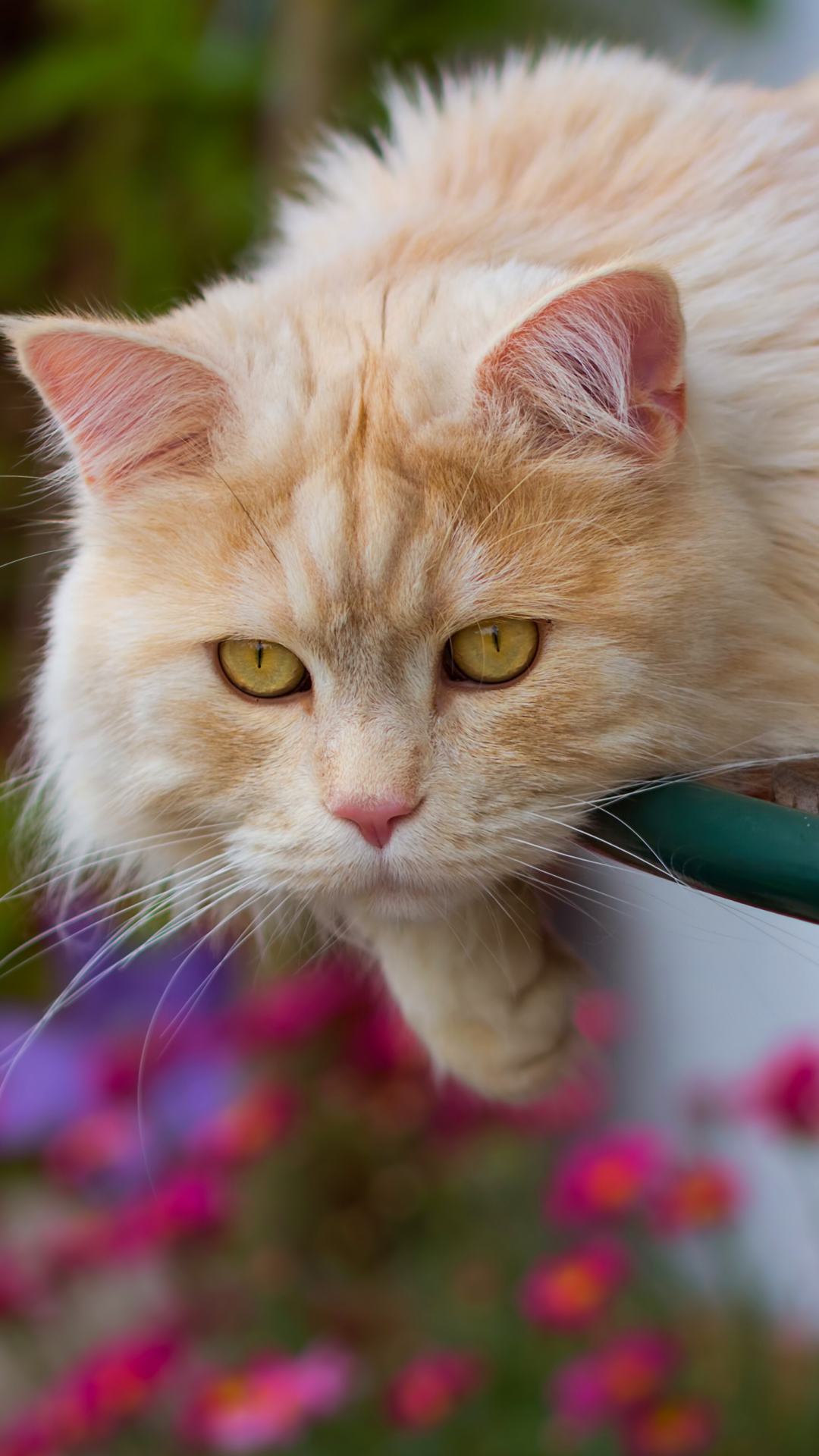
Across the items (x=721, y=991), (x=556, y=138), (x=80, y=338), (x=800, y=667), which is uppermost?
(x=556, y=138)

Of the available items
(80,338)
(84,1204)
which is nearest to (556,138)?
(80,338)

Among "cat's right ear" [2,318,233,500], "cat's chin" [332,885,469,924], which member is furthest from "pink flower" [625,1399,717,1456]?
"cat's right ear" [2,318,233,500]

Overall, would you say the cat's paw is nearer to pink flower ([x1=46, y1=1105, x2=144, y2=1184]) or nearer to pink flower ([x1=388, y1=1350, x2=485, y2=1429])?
pink flower ([x1=388, y1=1350, x2=485, y2=1429])

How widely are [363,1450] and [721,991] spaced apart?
0.99m

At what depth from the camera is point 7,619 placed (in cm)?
278

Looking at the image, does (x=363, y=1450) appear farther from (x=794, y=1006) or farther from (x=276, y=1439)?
(x=794, y=1006)

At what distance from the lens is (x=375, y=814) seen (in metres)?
0.74

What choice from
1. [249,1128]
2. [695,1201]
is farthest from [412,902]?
[249,1128]

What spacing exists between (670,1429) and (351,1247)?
619mm

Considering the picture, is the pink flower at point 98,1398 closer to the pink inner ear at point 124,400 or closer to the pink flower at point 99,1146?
the pink flower at point 99,1146

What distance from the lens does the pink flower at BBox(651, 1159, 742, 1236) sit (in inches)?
58.4

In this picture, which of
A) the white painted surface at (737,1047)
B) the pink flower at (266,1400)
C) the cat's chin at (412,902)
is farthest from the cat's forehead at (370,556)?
the pink flower at (266,1400)

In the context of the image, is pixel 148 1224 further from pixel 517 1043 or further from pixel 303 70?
pixel 303 70

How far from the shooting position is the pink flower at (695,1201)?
148 cm
